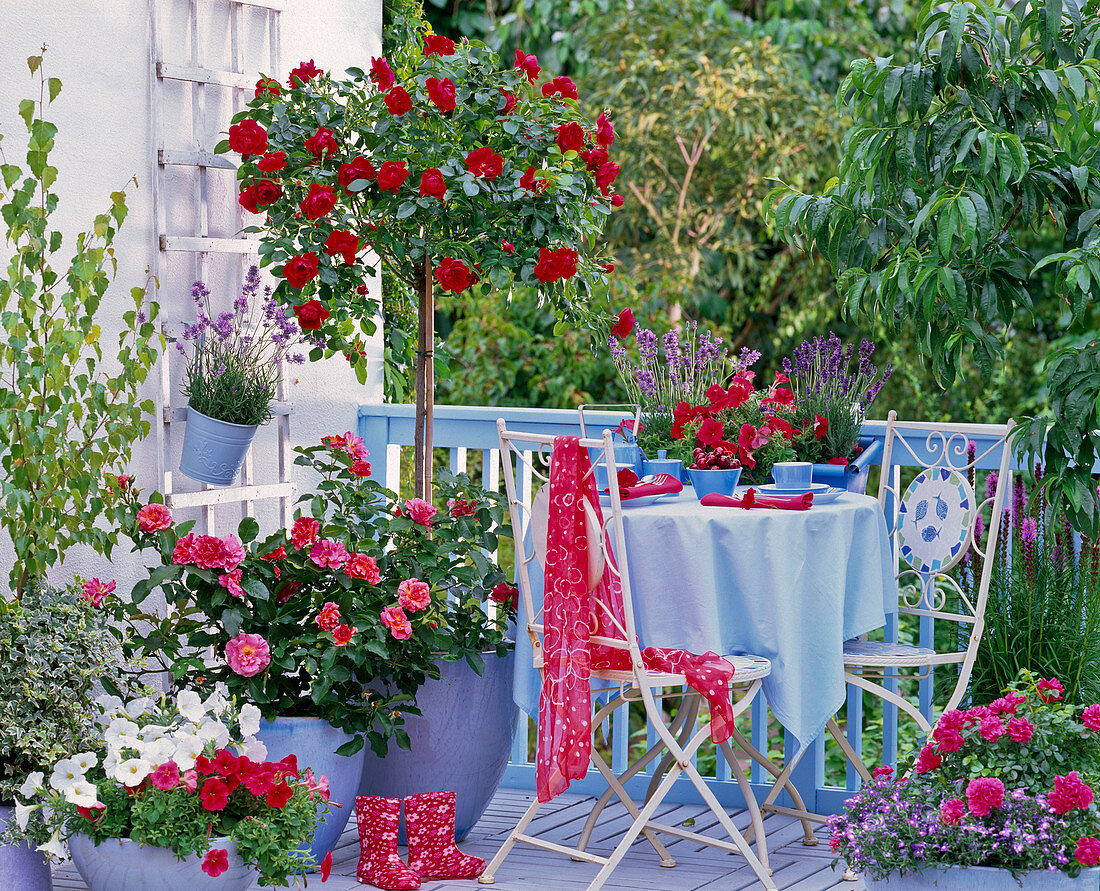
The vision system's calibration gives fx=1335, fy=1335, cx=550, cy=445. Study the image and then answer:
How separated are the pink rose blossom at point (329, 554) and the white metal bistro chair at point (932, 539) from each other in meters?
1.21

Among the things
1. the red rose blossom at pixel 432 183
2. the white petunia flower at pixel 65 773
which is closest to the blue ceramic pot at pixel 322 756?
the white petunia flower at pixel 65 773

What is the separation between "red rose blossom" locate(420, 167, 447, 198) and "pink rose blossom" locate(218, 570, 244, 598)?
3.19 feet

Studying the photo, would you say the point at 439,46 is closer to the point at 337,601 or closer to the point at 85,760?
the point at 337,601

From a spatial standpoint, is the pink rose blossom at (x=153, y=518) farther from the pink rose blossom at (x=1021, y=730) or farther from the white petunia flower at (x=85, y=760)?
the pink rose blossom at (x=1021, y=730)

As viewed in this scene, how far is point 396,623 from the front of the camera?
3047 millimetres

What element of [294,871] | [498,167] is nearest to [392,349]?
[498,167]

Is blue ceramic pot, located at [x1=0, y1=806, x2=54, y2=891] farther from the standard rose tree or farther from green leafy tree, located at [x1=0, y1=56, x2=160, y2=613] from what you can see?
the standard rose tree

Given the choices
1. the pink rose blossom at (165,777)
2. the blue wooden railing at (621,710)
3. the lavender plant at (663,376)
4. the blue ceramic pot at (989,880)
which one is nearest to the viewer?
the blue ceramic pot at (989,880)

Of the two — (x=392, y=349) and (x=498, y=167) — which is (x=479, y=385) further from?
(x=498, y=167)

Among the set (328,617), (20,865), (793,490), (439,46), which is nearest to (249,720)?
(328,617)

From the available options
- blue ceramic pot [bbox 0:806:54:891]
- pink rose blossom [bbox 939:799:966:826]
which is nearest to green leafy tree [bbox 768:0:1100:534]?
pink rose blossom [bbox 939:799:966:826]

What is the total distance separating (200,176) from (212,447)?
75 centimetres

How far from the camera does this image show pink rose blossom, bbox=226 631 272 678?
9.71ft

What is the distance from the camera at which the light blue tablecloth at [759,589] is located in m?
2.95
